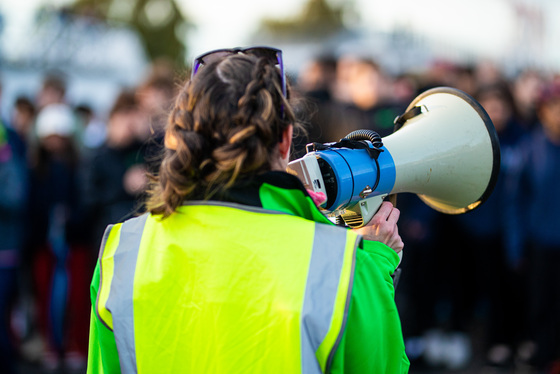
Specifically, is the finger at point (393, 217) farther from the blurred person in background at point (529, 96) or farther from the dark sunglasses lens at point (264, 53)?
the blurred person in background at point (529, 96)

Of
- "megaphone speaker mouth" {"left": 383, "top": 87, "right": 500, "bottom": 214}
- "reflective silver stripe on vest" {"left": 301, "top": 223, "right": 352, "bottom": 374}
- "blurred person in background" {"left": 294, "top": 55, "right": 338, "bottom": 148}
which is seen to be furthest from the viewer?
"blurred person in background" {"left": 294, "top": 55, "right": 338, "bottom": 148}

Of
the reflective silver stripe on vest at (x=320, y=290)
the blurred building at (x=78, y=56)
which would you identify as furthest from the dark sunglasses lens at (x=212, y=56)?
the blurred building at (x=78, y=56)

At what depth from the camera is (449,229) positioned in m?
4.92

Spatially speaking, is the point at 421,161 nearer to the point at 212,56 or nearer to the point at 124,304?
the point at 212,56

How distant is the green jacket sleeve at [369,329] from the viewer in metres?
1.21

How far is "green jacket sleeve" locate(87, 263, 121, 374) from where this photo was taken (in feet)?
4.35

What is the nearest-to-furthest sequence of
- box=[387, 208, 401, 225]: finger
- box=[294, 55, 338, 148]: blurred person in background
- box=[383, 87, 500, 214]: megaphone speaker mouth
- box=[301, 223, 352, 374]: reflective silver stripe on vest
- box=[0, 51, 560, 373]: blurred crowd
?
box=[301, 223, 352, 374]: reflective silver stripe on vest < box=[387, 208, 401, 225]: finger < box=[383, 87, 500, 214]: megaphone speaker mouth < box=[294, 55, 338, 148]: blurred person in background < box=[0, 51, 560, 373]: blurred crowd

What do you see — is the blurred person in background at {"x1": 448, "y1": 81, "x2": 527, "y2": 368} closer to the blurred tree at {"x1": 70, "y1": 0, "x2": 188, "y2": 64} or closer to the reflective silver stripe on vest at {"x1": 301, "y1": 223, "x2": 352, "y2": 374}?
the reflective silver stripe on vest at {"x1": 301, "y1": 223, "x2": 352, "y2": 374}

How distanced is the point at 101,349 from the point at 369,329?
0.59 meters

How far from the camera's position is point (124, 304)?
4.22 ft

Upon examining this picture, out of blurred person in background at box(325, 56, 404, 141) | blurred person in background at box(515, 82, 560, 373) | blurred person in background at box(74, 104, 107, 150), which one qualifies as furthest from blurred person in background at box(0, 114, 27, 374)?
blurred person in background at box(515, 82, 560, 373)

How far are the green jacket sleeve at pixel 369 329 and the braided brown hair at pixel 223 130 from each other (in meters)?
0.32

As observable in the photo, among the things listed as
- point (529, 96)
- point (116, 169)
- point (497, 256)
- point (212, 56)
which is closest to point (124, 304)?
point (212, 56)

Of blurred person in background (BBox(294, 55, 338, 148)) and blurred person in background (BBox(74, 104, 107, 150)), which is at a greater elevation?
blurred person in background (BBox(294, 55, 338, 148))
